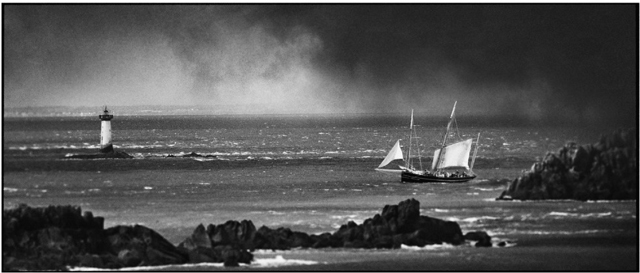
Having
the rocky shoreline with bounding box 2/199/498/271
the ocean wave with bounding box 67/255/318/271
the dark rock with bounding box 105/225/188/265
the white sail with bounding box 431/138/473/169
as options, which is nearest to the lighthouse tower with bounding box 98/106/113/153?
the rocky shoreline with bounding box 2/199/498/271

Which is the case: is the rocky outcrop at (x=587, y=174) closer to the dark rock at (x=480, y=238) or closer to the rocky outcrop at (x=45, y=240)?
the dark rock at (x=480, y=238)

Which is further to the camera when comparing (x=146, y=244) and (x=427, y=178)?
(x=427, y=178)

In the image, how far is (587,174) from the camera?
7977 mm

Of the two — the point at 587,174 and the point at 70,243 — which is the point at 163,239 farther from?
the point at 587,174

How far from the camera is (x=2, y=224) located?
25.1 ft

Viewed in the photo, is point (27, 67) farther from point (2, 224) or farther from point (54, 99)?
point (2, 224)

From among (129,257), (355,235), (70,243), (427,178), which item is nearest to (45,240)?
(70,243)

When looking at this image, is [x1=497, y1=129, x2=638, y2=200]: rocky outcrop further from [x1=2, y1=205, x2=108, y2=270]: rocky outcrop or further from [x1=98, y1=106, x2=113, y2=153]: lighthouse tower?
[x1=2, y1=205, x2=108, y2=270]: rocky outcrop

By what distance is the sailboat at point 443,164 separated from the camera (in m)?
7.96

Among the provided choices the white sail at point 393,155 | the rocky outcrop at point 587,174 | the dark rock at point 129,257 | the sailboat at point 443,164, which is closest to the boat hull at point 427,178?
the sailboat at point 443,164

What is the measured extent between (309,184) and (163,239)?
121 cm

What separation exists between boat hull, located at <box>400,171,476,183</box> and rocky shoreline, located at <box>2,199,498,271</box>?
217 mm

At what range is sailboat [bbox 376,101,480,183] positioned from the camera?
7961 millimetres

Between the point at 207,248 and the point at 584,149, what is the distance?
304 cm
